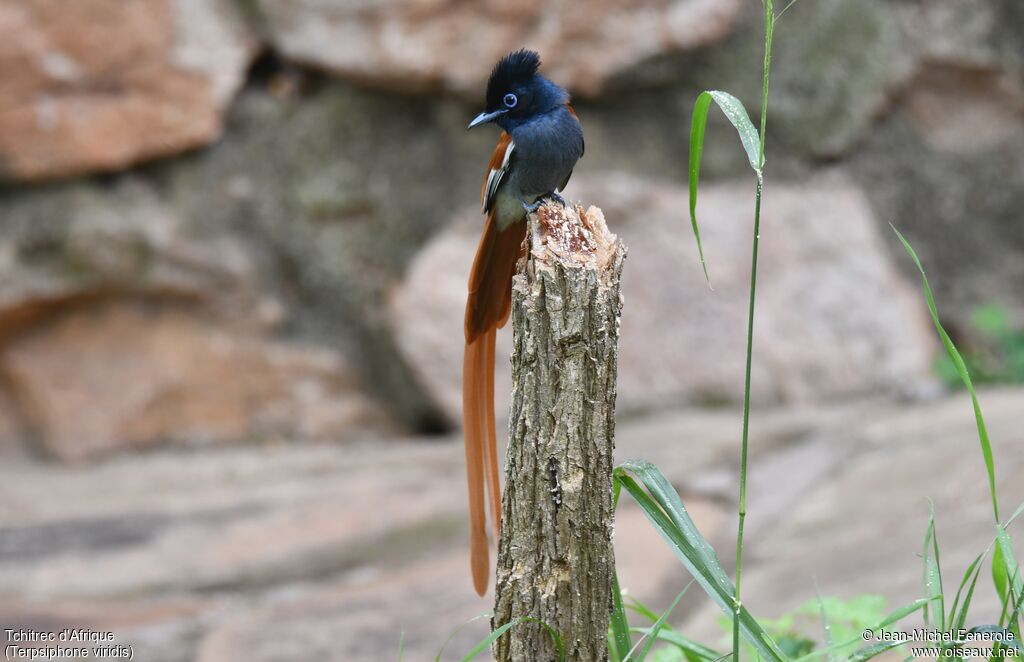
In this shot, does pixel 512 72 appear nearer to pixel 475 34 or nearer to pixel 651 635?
pixel 651 635

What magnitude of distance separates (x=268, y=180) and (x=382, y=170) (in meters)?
0.46

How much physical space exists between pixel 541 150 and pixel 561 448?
3.31ft

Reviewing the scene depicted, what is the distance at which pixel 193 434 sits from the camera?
4.46 meters

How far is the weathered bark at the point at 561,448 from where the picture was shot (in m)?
1.54

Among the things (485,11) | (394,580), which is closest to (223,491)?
(394,580)

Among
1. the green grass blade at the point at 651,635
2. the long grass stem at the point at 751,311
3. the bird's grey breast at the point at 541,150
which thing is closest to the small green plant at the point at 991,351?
the bird's grey breast at the point at 541,150

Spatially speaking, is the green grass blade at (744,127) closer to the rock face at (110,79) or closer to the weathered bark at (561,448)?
the weathered bark at (561,448)

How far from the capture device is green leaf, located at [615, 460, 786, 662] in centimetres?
150

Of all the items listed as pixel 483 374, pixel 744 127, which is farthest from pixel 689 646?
pixel 744 127

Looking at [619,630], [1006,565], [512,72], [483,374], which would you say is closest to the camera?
[1006,565]

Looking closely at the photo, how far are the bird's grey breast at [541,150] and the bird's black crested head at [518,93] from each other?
0.08ft

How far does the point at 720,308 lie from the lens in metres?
4.24

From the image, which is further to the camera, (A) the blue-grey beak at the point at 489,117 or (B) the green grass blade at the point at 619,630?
(A) the blue-grey beak at the point at 489,117

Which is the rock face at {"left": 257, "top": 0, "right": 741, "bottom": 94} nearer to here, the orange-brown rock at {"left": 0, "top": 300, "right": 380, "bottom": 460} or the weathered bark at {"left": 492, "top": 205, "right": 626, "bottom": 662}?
the orange-brown rock at {"left": 0, "top": 300, "right": 380, "bottom": 460}
